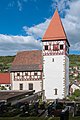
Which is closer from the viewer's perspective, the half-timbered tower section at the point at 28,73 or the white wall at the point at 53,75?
the white wall at the point at 53,75

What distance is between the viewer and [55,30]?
4184 cm

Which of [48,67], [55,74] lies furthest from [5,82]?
[55,74]

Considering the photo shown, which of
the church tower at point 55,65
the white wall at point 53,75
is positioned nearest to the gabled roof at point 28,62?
the white wall at point 53,75

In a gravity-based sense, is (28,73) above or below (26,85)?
above

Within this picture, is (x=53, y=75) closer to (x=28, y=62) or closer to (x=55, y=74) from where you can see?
(x=55, y=74)

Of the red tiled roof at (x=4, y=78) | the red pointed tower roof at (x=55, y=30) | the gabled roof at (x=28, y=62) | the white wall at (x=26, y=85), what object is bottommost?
the white wall at (x=26, y=85)

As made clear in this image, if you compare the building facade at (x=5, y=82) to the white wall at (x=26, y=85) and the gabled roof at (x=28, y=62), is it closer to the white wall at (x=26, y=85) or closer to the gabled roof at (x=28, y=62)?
the white wall at (x=26, y=85)

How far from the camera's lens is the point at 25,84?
4291 centimetres

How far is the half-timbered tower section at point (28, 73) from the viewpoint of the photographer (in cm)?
4225

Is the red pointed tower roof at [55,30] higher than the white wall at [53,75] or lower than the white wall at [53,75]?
higher

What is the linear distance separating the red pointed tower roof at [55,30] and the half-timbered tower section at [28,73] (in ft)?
13.3

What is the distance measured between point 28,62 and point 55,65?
5.38m

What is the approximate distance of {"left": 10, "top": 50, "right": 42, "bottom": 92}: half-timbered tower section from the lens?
139ft

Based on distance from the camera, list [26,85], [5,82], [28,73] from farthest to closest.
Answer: [5,82] < [26,85] < [28,73]
